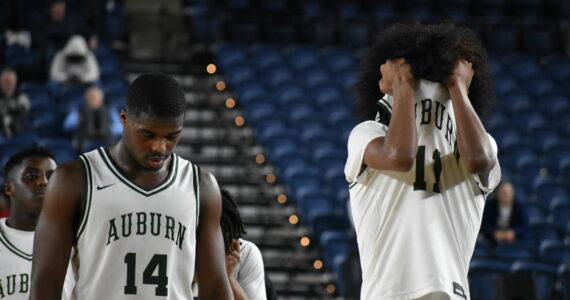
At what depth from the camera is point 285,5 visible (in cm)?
1858

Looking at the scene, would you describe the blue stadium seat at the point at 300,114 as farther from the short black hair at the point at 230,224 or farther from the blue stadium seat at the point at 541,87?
the short black hair at the point at 230,224

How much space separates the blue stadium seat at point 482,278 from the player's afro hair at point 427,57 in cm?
589

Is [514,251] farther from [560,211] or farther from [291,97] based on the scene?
[291,97]

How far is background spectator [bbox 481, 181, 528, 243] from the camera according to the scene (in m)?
10.9

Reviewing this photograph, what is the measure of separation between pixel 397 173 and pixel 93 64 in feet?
34.7

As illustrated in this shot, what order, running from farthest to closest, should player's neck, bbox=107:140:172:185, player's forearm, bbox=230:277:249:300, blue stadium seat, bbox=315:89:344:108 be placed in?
1. blue stadium seat, bbox=315:89:344:108
2. player's forearm, bbox=230:277:249:300
3. player's neck, bbox=107:140:172:185

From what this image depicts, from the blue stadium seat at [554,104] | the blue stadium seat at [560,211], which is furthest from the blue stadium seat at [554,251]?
the blue stadium seat at [554,104]

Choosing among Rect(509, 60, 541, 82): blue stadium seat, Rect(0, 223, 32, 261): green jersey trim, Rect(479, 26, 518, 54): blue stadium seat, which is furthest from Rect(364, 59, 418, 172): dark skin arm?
Rect(479, 26, 518, 54): blue stadium seat

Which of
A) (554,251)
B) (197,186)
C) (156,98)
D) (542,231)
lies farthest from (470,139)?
(542,231)

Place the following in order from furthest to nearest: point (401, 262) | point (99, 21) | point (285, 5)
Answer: point (285, 5), point (99, 21), point (401, 262)

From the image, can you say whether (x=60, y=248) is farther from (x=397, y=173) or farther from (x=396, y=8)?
(x=396, y=8)

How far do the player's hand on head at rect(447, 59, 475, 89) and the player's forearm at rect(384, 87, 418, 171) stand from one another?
0.19 meters

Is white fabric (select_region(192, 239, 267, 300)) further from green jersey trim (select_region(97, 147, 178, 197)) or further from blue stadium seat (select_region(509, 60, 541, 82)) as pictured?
blue stadium seat (select_region(509, 60, 541, 82))

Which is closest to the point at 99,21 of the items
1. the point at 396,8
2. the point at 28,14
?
the point at 28,14
